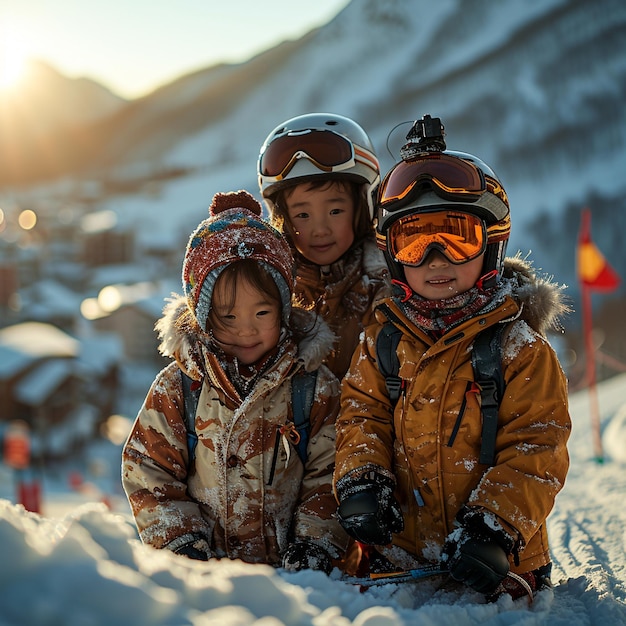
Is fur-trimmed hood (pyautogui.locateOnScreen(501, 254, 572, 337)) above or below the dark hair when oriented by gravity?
below

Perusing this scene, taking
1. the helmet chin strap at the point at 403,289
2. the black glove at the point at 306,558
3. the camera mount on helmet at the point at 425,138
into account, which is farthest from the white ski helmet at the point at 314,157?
the black glove at the point at 306,558

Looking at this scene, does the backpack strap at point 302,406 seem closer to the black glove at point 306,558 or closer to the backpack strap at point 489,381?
the black glove at point 306,558

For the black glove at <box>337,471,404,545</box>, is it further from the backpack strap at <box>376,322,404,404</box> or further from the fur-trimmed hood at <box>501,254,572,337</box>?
the fur-trimmed hood at <box>501,254,572,337</box>

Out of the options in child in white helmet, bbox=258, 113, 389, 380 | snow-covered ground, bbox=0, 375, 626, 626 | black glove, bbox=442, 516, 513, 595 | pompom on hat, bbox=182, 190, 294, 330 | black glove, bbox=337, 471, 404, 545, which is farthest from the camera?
child in white helmet, bbox=258, 113, 389, 380

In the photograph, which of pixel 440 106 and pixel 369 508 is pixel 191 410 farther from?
pixel 440 106

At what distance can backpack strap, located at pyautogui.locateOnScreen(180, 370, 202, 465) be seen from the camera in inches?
93.7

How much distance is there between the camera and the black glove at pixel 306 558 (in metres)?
2.10

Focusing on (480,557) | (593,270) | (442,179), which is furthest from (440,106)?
(480,557)

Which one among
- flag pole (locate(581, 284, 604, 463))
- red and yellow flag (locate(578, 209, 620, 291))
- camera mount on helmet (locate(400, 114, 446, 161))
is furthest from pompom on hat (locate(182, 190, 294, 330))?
red and yellow flag (locate(578, 209, 620, 291))

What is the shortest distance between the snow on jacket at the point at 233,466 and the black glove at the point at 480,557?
→ 583 millimetres

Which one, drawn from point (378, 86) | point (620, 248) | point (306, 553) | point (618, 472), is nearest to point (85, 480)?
point (618, 472)

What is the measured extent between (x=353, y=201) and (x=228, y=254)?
101 centimetres

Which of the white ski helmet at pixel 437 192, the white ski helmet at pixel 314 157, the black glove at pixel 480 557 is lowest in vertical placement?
the black glove at pixel 480 557

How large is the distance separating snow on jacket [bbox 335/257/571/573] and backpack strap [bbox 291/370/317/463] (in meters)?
0.17
